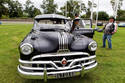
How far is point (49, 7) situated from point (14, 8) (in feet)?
48.5

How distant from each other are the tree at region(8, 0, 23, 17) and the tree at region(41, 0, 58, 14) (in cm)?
1077

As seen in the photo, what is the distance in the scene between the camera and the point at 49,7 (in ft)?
144

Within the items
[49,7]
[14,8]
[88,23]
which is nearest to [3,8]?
[14,8]

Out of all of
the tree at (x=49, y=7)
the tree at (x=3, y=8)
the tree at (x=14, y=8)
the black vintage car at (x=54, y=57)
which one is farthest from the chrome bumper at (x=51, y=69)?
the tree at (x=14, y=8)

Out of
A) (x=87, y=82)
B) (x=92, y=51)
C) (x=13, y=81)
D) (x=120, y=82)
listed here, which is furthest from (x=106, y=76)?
(x=13, y=81)

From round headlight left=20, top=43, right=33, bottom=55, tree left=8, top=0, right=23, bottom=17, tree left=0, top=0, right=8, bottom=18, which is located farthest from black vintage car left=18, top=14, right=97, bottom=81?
tree left=8, top=0, right=23, bottom=17

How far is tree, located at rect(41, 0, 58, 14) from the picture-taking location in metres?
43.6

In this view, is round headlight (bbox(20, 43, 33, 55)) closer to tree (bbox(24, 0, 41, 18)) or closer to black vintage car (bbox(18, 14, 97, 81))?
black vintage car (bbox(18, 14, 97, 81))

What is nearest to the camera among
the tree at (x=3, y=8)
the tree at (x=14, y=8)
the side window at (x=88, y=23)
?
the side window at (x=88, y=23)

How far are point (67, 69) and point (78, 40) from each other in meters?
0.77

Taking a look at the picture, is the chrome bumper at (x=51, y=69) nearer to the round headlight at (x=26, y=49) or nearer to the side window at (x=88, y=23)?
the round headlight at (x=26, y=49)

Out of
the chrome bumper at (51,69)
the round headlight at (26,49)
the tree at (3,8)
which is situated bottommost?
the chrome bumper at (51,69)

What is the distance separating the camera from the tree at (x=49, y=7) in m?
43.6

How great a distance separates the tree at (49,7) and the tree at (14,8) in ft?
35.3
